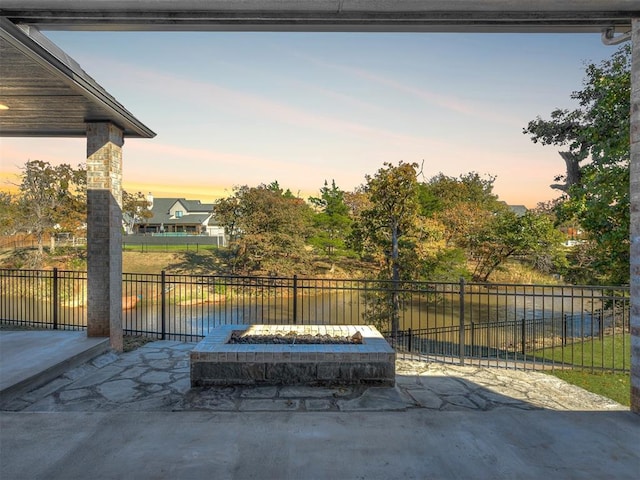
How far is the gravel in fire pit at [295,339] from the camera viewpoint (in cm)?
506

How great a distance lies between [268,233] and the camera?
2267cm

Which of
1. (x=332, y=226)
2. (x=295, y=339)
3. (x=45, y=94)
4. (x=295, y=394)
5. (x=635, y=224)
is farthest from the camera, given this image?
(x=332, y=226)

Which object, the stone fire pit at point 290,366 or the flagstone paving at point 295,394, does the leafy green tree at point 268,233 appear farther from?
the stone fire pit at point 290,366

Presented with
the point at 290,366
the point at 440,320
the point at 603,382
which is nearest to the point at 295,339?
the point at 290,366

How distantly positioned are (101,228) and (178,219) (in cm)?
→ 5433

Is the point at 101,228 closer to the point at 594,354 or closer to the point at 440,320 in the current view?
the point at 594,354

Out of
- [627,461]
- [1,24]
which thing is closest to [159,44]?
[1,24]

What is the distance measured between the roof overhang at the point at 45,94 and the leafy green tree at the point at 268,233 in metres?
15.9

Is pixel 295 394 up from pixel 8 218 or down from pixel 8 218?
down

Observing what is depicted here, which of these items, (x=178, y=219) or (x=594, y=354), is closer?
(x=594, y=354)

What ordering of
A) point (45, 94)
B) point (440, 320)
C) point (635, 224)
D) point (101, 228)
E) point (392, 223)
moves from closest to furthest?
point (635, 224)
point (45, 94)
point (101, 228)
point (392, 223)
point (440, 320)

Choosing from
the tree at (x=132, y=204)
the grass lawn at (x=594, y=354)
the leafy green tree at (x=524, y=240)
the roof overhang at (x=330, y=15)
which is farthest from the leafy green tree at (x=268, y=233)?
the tree at (x=132, y=204)

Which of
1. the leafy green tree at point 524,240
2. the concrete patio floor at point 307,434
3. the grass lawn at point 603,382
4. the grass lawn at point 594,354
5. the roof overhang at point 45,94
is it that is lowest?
the grass lawn at point 594,354

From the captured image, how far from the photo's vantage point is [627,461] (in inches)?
103
